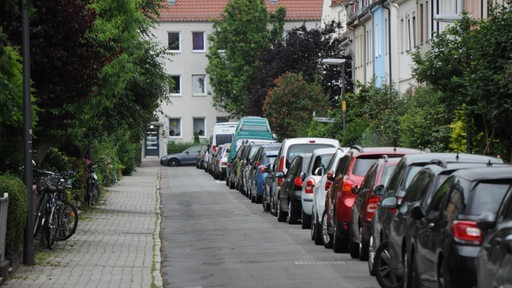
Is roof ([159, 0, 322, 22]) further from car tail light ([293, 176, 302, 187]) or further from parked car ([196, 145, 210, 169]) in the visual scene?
car tail light ([293, 176, 302, 187])

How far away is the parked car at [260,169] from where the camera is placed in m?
36.8

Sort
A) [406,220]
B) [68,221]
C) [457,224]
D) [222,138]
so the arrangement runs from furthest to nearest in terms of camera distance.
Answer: [222,138], [68,221], [406,220], [457,224]

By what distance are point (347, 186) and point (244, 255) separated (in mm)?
1921

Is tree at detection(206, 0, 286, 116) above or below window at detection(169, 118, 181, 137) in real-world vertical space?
above

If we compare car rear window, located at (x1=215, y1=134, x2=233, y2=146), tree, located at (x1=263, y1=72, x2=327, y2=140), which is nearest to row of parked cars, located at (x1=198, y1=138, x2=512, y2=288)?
tree, located at (x1=263, y1=72, x2=327, y2=140)

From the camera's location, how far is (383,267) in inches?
590

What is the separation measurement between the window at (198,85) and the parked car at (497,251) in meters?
90.9

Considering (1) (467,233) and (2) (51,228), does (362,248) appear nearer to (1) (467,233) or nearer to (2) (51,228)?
(2) (51,228)

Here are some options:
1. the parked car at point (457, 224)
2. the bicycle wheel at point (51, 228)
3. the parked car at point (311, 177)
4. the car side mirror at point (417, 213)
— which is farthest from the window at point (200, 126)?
the parked car at point (457, 224)

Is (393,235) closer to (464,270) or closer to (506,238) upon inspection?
(464,270)

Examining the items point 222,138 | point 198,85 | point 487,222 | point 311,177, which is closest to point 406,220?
point 487,222

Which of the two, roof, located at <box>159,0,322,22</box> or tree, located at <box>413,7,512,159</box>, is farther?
roof, located at <box>159,0,322,22</box>

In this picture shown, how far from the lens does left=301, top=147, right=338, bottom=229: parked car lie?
2523cm

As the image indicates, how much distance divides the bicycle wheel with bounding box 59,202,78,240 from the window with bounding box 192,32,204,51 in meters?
79.2
